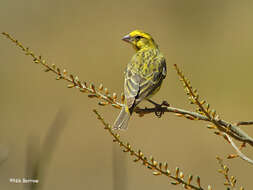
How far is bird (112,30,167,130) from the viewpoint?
11.0ft

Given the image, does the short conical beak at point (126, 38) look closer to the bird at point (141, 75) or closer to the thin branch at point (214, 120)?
the bird at point (141, 75)

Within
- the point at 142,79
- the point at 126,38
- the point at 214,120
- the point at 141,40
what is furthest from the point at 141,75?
the point at 214,120

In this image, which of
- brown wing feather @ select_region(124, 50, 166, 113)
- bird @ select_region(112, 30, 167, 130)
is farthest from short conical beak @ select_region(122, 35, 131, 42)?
brown wing feather @ select_region(124, 50, 166, 113)

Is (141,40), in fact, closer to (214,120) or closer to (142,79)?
(142,79)

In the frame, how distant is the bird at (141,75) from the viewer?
334 centimetres

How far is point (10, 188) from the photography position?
613 cm

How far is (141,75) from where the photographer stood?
405 cm

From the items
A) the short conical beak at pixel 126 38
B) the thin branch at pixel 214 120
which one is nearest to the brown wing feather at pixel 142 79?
the short conical beak at pixel 126 38

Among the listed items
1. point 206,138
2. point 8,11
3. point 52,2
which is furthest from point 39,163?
point 52,2

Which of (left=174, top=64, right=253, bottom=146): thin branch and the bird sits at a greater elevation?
the bird

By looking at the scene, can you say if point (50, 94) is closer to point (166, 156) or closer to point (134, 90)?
point (166, 156)

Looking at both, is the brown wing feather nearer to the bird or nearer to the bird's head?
the bird

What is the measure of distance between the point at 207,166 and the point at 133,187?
5.68ft

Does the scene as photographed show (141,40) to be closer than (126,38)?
No
